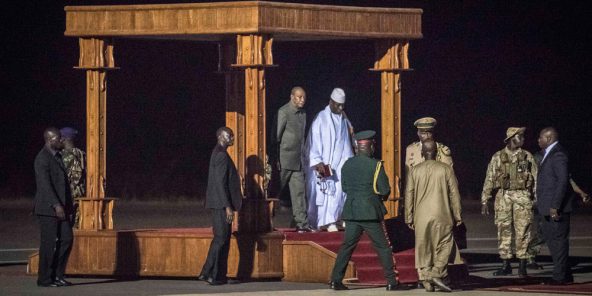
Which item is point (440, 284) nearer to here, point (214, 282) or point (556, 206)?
point (556, 206)

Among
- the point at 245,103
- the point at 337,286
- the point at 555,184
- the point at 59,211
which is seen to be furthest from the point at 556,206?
the point at 59,211

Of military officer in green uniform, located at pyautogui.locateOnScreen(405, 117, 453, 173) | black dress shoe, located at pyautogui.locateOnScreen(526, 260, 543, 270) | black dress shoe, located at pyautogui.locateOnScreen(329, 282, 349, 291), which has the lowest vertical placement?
black dress shoe, located at pyautogui.locateOnScreen(526, 260, 543, 270)

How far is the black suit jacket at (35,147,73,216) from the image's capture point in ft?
54.5

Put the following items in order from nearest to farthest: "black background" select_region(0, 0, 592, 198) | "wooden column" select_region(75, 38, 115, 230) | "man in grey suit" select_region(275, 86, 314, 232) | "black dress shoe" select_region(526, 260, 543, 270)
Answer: "wooden column" select_region(75, 38, 115, 230)
"man in grey suit" select_region(275, 86, 314, 232)
"black dress shoe" select_region(526, 260, 543, 270)
"black background" select_region(0, 0, 592, 198)

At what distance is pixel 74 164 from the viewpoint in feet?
64.0

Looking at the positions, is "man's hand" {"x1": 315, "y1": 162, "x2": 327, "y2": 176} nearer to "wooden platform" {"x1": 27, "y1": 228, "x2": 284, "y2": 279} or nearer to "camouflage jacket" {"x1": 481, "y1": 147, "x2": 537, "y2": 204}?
"wooden platform" {"x1": 27, "y1": 228, "x2": 284, "y2": 279}

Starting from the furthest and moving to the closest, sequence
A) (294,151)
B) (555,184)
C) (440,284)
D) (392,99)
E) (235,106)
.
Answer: (235,106) → (392,99) → (294,151) → (555,184) → (440,284)

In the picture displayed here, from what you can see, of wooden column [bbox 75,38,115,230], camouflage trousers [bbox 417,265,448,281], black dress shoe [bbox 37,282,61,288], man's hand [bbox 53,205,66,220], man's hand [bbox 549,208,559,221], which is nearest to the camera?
camouflage trousers [bbox 417,265,448,281]

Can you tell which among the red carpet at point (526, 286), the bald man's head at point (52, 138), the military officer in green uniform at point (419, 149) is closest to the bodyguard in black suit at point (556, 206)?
the red carpet at point (526, 286)

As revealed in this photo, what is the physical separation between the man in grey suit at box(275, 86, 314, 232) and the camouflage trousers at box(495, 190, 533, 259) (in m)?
2.32

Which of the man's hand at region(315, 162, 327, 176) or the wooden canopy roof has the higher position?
the wooden canopy roof

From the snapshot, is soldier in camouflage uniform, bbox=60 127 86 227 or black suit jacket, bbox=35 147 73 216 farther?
soldier in camouflage uniform, bbox=60 127 86 227

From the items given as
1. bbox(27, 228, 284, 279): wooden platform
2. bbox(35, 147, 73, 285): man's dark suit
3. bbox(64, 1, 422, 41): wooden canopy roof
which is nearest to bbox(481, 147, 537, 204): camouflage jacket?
bbox(64, 1, 422, 41): wooden canopy roof

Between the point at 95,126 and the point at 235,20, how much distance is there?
7.05ft
